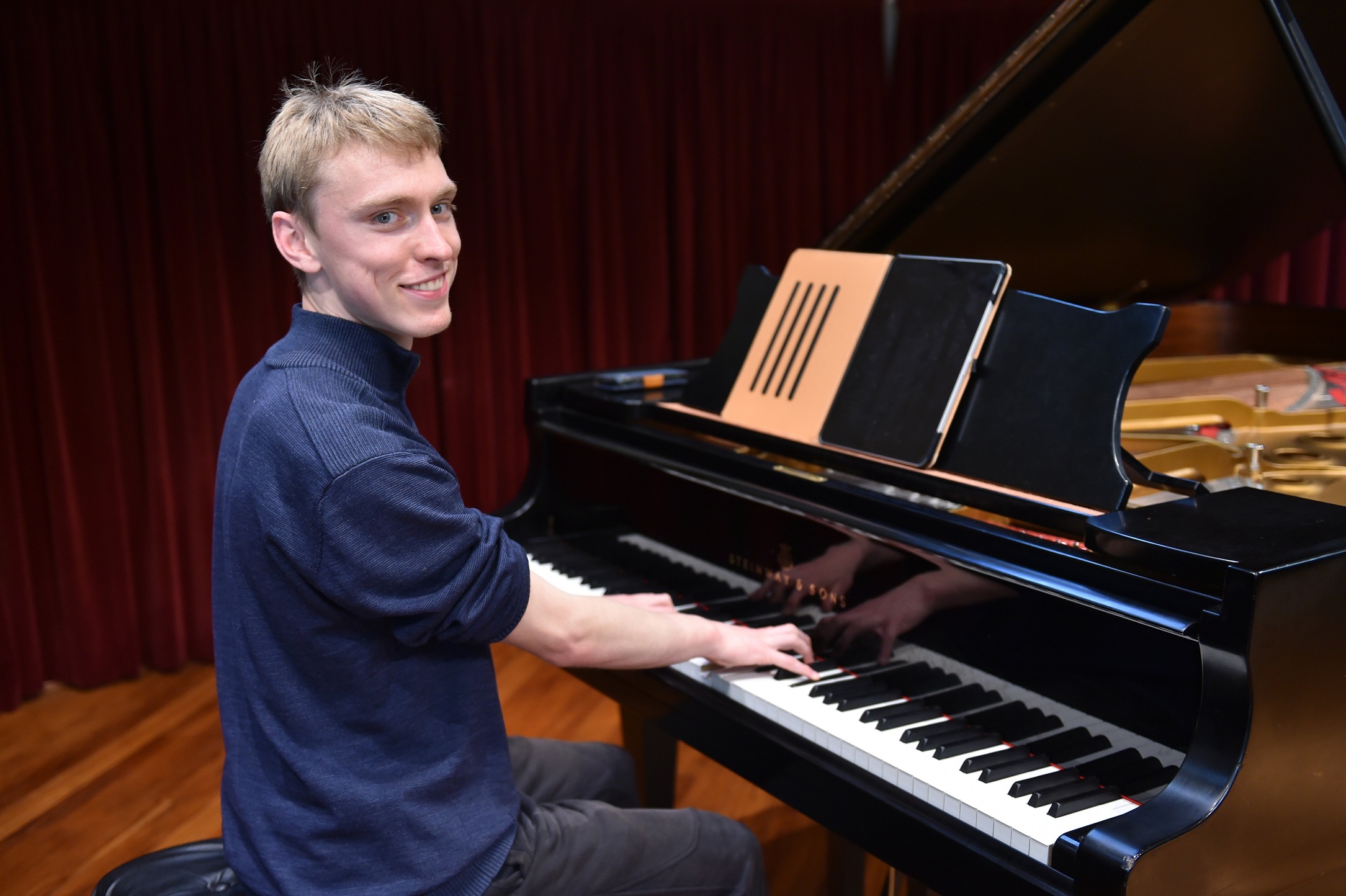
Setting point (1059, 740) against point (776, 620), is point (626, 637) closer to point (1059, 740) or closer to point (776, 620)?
point (776, 620)

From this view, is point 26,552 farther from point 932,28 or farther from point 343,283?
point 932,28

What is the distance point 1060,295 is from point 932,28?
2.36m

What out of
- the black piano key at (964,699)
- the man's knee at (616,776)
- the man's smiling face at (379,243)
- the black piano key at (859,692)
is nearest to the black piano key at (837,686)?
the black piano key at (859,692)

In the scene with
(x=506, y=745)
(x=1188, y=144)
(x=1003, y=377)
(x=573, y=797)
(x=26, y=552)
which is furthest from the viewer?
(x=26, y=552)

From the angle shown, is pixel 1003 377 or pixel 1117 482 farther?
Result: pixel 1003 377

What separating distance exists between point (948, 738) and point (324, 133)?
1122mm

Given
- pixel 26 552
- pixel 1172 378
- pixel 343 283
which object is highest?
pixel 343 283

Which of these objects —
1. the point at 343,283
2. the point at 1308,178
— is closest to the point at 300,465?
the point at 343,283

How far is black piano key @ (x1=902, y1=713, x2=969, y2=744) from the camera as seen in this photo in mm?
1485

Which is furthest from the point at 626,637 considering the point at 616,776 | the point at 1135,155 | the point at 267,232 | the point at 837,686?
the point at 267,232

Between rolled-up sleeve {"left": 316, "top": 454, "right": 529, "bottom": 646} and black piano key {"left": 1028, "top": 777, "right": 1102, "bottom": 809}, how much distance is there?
685 millimetres

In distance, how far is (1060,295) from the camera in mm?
3059

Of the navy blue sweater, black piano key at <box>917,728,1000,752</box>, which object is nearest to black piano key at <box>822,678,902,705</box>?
black piano key at <box>917,728,1000,752</box>

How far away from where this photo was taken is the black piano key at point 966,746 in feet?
4.73
